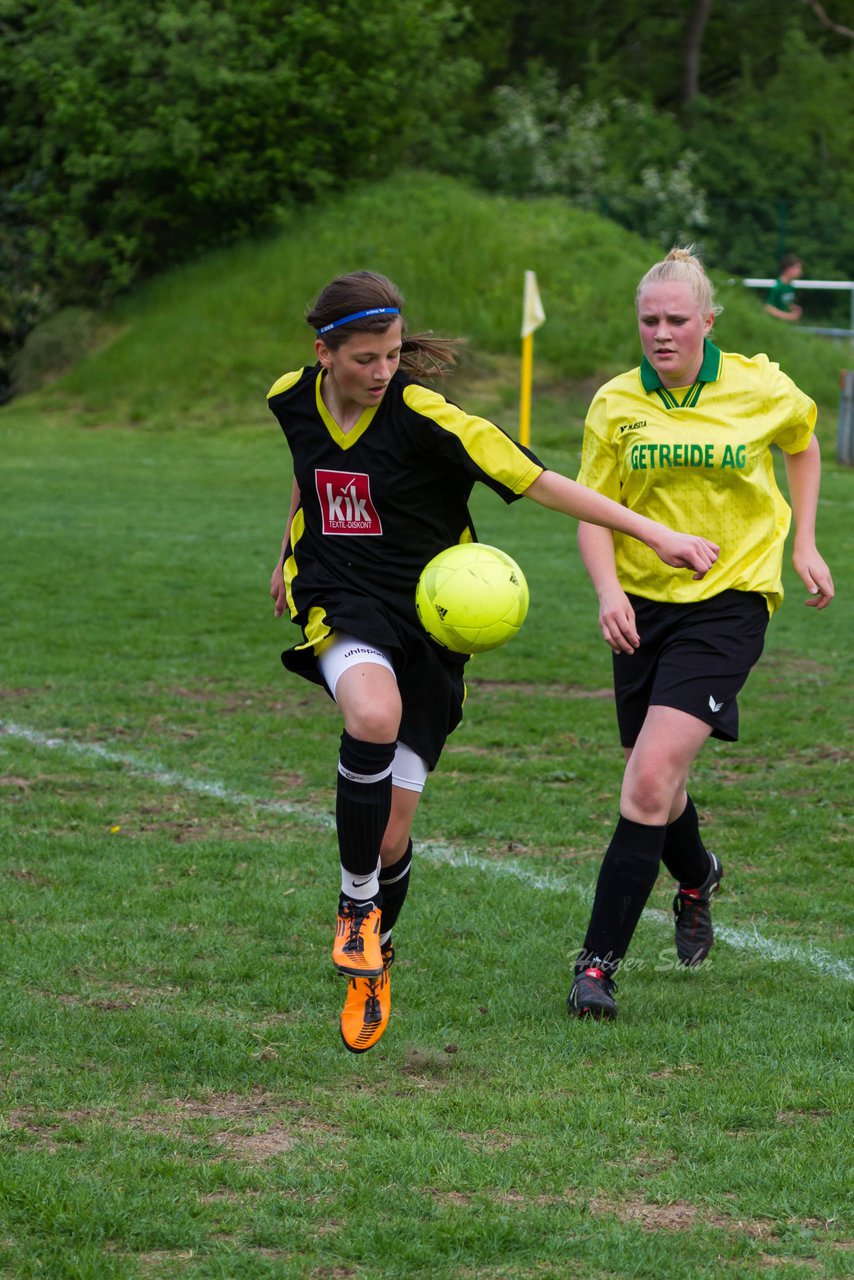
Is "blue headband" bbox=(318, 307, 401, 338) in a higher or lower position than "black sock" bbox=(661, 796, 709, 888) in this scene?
higher

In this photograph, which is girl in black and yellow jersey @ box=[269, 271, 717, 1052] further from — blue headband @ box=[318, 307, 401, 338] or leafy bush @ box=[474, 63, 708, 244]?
→ leafy bush @ box=[474, 63, 708, 244]

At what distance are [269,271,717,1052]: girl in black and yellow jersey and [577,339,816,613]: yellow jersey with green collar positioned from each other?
0.48 m

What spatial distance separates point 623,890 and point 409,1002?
0.67 m

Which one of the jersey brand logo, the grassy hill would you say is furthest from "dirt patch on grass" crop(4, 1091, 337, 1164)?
the grassy hill

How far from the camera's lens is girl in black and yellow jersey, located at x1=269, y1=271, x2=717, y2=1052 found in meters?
4.18

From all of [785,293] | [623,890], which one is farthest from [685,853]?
[785,293]

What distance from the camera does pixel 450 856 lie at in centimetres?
614

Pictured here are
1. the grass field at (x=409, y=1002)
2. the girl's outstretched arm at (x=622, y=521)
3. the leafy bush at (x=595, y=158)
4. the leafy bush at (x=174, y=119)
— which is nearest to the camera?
the grass field at (x=409, y=1002)

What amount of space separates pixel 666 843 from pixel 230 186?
1050 inches

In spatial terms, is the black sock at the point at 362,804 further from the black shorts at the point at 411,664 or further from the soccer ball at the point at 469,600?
the soccer ball at the point at 469,600

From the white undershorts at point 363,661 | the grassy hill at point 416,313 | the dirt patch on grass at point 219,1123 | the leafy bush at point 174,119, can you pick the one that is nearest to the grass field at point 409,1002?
the dirt patch on grass at point 219,1123

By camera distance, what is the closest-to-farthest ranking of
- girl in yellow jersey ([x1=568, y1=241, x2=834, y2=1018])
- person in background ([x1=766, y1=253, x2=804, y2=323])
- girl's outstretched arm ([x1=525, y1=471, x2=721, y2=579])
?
girl's outstretched arm ([x1=525, y1=471, x2=721, y2=579]) → girl in yellow jersey ([x1=568, y1=241, x2=834, y2=1018]) → person in background ([x1=766, y1=253, x2=804, y2=323])

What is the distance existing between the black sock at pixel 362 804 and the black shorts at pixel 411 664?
23cm

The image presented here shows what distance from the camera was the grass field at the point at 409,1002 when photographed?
3176mm
